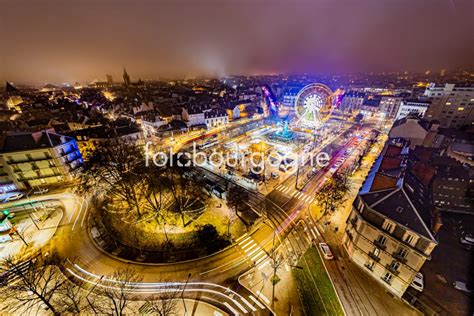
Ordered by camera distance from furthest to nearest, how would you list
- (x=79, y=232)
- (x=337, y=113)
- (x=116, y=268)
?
(x=337, y=113) < (x=79, y=232) < (x=116, y=268)

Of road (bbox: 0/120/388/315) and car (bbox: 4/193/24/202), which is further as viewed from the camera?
car (bbox: 4/193/24/202)

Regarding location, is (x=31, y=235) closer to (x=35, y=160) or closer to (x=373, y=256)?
(x=35, y=160)

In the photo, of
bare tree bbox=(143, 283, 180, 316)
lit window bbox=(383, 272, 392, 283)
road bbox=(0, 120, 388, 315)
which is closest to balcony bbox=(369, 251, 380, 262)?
lit window bbox=(383, 272, 392, 283)

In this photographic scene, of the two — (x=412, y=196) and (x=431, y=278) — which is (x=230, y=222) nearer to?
(x=412, y=196)

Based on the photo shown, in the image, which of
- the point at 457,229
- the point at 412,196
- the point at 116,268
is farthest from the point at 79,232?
the point at 457,229

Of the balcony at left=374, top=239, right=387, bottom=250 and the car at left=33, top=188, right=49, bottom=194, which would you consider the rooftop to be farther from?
the balcony at left=374, top=239, right=387, bottom=250

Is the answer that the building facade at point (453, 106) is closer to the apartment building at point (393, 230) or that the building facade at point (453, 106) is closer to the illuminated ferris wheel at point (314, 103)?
the illuminated ferris wheel at point (314, 103)

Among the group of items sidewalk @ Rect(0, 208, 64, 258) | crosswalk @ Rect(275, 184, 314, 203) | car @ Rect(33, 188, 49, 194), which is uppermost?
car @ Rect(33, 188, 49, 194)

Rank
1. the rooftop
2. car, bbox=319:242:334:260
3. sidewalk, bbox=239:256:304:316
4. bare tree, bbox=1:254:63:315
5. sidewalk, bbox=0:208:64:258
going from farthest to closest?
the rooftop → sidewalk, bbox=0:208:64:258 → car, bbox=319:242:334:260 → bare tree, bbox=1:254:63:315 → sidewalk, bbox=239:256:304:316
